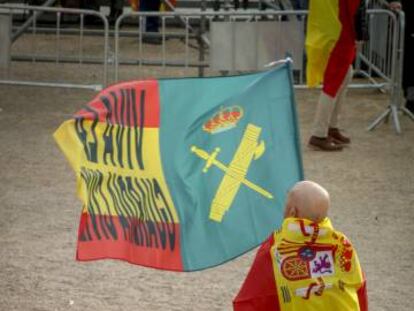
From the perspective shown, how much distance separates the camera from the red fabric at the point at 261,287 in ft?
16.4

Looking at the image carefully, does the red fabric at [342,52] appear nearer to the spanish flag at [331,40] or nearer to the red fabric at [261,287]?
the spanish flag at [331,40]

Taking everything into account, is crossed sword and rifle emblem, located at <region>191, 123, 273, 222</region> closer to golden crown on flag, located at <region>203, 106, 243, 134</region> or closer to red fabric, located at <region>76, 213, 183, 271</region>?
golden crown on flag, located at <region>203, 106, 243, 134</region>

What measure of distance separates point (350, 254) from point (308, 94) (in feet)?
31.8

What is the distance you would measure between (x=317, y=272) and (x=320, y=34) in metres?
6.60

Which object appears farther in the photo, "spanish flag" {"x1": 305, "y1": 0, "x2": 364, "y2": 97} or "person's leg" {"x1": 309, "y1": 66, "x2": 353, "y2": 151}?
"person's leg" {"x1": 309, "y1": 66, "x2": 353, "y2": 151}

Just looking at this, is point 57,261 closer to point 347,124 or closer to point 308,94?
point 347,124

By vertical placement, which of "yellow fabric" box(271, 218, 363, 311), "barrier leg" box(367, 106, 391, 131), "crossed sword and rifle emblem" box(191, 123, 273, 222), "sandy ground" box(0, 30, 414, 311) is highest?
"crossed sword and rifle emblem" box(191, 123, 273, 222)

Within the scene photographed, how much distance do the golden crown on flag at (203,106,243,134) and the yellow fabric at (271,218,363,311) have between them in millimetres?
1006

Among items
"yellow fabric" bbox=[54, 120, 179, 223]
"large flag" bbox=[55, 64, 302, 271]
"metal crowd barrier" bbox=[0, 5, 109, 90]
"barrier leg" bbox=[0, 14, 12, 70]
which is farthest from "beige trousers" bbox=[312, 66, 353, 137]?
"yellow fabric" bbox=[54, 120, 179, 223]

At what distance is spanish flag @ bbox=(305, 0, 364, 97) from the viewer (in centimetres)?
1116

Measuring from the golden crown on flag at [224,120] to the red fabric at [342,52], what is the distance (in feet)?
17.7

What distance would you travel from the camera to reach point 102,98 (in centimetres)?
598

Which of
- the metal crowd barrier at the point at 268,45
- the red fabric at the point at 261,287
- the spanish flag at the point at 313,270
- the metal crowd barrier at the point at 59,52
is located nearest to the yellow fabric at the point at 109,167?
the red fabric at the point at 261,287

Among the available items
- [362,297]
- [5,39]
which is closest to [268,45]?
[5,39]
